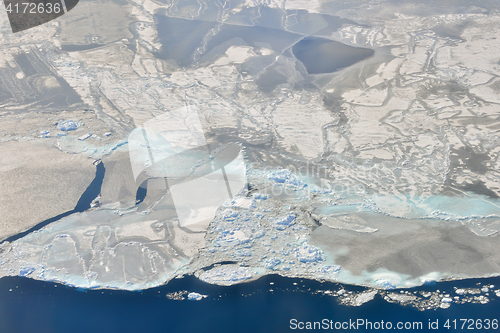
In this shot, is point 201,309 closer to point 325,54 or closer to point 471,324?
point 471,324

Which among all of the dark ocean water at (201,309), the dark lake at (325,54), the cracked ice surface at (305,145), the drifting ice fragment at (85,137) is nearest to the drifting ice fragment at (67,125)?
the cracked ice surface at (305,145)

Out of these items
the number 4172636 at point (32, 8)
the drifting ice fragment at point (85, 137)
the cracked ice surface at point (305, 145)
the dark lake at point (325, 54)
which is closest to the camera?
the cracked ice surface at point (305, 145)

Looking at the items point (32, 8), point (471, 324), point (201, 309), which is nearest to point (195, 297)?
point (201, 309)

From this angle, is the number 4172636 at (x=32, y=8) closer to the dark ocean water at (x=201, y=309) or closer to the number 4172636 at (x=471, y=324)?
the dark ocean water at (x=201, y=309)

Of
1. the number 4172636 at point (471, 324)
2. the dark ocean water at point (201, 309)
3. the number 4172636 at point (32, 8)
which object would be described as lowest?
the number 4172636 at point (471, 324)

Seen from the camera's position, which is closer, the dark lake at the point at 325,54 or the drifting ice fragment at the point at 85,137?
the drifting ice fragment at the point at 85,137
